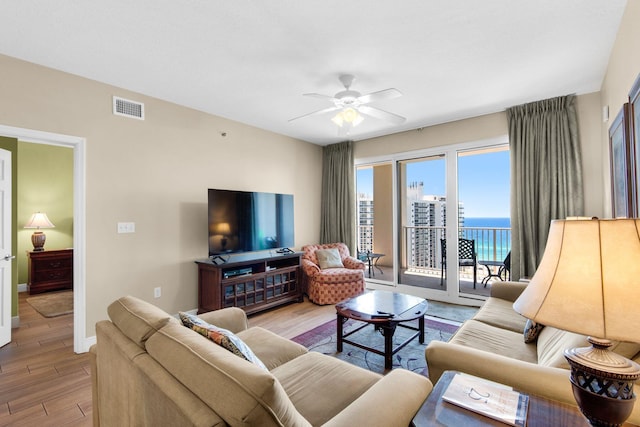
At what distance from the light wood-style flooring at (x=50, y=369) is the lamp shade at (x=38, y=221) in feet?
6.55

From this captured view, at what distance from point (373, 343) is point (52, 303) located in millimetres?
4788

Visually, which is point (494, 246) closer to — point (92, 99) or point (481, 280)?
point (481, 280)

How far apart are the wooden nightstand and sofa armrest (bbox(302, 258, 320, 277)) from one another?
168 inches

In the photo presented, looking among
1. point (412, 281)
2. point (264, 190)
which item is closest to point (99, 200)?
point (264, 190)

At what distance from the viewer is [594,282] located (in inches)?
31.6

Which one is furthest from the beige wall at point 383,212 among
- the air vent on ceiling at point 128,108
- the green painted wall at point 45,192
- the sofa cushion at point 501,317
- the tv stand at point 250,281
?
the green painted wall at point 45,192

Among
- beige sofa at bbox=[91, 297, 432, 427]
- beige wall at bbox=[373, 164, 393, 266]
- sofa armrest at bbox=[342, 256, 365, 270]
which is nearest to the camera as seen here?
beige sofa at bbox=[91, 297, 432, 427]

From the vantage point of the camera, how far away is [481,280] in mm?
5145

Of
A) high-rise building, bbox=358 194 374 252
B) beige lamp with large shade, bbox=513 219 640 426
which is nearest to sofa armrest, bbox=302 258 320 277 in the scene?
high-rise building, bbox=358 194 374 252

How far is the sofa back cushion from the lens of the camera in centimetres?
86

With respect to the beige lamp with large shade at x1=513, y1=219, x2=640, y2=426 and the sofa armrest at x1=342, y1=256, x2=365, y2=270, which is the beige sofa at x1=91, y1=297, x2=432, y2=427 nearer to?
the beige lamp with large shade at x1=513, y1=219, x2=640, y2=426

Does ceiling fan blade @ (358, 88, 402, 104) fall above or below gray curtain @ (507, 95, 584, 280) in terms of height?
above

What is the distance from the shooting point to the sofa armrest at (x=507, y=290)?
2881mm

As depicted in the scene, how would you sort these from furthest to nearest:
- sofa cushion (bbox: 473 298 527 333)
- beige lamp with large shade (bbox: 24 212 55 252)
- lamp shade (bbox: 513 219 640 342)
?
beige lamp with large shade (bbox: 24 212 55 252)
sofa cushion (bbox: 473 298 527 333)
lamp shade (bbox: 513 219 640 342)
